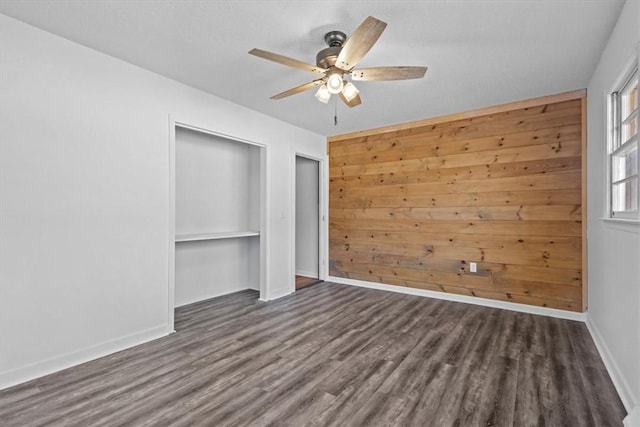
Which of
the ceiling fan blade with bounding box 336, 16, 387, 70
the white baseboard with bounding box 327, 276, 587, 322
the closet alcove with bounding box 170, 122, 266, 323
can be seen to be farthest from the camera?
the closet alcove with bounding box 170, 122, 266, 323

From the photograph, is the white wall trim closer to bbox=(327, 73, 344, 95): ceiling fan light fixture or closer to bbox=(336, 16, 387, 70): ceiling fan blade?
bbox=(327, 73, 344, 95): ceiling fan light fixture

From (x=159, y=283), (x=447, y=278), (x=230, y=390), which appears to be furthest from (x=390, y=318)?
(x=159, y=283)

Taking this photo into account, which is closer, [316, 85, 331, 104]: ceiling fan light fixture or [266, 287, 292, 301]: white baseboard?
[316, 85, 331, 104]: ceiling fan light fixture

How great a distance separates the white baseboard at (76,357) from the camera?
82.3 inches

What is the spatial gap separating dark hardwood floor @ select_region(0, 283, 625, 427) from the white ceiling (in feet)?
8.06

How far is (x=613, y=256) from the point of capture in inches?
90.4

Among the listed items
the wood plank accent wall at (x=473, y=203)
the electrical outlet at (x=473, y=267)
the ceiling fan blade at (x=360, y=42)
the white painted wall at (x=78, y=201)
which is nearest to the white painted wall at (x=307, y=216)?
the wood plank accent wall at (x=473, y=203)

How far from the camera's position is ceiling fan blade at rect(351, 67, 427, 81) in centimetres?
215

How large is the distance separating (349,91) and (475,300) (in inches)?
121

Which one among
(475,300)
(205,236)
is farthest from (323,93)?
(475,300)

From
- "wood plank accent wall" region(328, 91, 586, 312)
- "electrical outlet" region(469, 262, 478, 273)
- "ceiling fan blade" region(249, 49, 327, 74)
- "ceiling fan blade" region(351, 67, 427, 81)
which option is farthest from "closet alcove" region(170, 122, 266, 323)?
"electrical outlet" region(469, 262, 478, 273)

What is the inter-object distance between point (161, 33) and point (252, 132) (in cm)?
169

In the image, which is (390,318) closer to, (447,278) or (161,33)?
(447,278)

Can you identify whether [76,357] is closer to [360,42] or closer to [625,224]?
[360,42]
